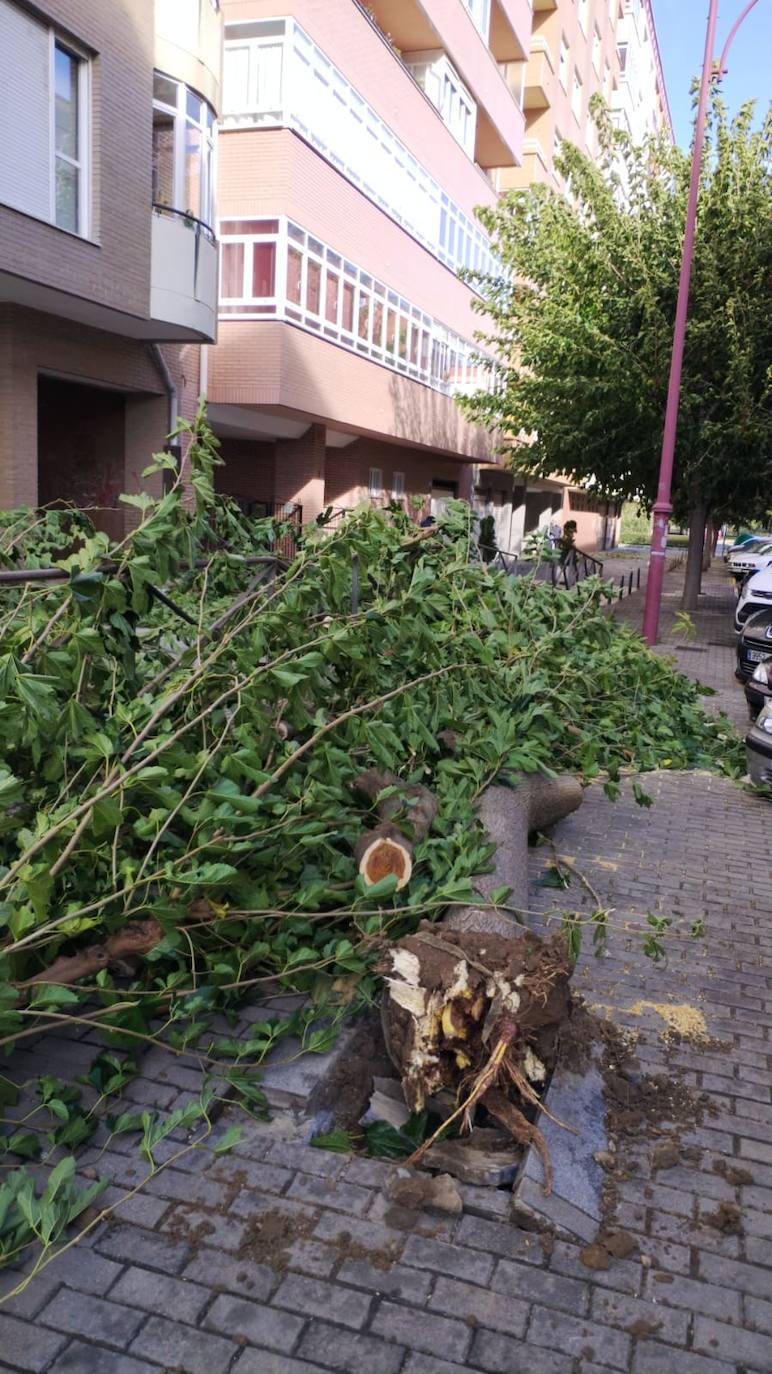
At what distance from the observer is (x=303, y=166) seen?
1908cm

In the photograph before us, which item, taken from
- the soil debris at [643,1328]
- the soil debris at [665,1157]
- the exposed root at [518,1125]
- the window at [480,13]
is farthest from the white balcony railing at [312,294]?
the soil debris at [643,1328]

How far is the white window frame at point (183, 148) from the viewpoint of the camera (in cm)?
1572

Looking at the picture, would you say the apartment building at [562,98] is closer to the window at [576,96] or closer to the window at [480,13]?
the window at [576,96]

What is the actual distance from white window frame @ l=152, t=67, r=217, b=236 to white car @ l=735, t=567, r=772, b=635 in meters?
9.96

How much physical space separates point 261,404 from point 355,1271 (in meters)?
17.5

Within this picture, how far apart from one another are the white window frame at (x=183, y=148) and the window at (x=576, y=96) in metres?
34.9

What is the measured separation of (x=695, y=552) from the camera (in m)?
24.0

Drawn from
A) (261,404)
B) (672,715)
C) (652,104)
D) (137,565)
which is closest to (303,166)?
(261,404)

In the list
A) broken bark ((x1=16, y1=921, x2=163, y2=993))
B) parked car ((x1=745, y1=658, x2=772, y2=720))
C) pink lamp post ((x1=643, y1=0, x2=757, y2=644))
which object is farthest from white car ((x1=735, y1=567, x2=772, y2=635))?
broken bark ((x1=16, y1=921, x2=163, y2=993))

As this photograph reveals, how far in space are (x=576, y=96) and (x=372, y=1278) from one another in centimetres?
5183

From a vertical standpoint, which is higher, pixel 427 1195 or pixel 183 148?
pixel 183 148

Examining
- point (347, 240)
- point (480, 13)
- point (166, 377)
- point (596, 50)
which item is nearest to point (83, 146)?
point (166, 377)

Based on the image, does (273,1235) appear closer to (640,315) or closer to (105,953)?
(105,953)

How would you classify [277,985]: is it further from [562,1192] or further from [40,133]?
[40,133]
